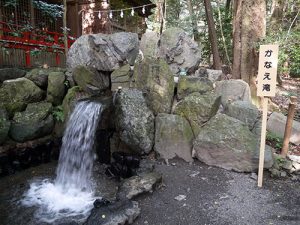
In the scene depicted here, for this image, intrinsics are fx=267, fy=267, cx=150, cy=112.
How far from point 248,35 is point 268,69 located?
386cm

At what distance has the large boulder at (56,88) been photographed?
7906 mm

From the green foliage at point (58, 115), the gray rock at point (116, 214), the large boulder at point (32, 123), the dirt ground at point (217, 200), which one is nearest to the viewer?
the gray rock at point (116, 214)

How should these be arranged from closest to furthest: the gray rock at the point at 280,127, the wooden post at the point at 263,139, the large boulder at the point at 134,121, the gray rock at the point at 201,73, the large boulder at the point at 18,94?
the wooden post at the point at 263,139
the large boulder at the point at 134,121
the gray rock at the point at 280,127
the large boulder at the point at 18,94
the gray rock at the point at 201,73

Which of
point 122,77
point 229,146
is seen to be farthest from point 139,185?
point 122,77

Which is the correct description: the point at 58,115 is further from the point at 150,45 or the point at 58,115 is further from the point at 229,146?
the point at 229,146

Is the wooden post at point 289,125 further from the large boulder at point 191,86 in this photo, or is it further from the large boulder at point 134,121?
the large boulder at point 134,121

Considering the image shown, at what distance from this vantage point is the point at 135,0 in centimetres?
1748

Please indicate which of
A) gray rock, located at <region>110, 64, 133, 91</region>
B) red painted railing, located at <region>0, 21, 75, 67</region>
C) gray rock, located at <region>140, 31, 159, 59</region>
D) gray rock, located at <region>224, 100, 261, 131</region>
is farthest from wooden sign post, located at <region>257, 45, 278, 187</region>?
red painted railing, located at <region>0, 21, 75, 67</region>

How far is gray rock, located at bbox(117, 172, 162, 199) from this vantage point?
16.4 ft

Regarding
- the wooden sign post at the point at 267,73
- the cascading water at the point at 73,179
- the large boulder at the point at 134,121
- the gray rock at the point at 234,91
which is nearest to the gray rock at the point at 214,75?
the gray rock at the point at 234,91

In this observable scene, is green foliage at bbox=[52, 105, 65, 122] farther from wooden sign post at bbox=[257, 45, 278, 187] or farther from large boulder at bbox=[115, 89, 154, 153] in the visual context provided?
wooden sign post at bbox=[257, 45, 278, 187]

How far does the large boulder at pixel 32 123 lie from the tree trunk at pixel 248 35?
20.0ft

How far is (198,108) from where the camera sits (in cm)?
657

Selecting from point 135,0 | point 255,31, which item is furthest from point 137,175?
point 135,0
